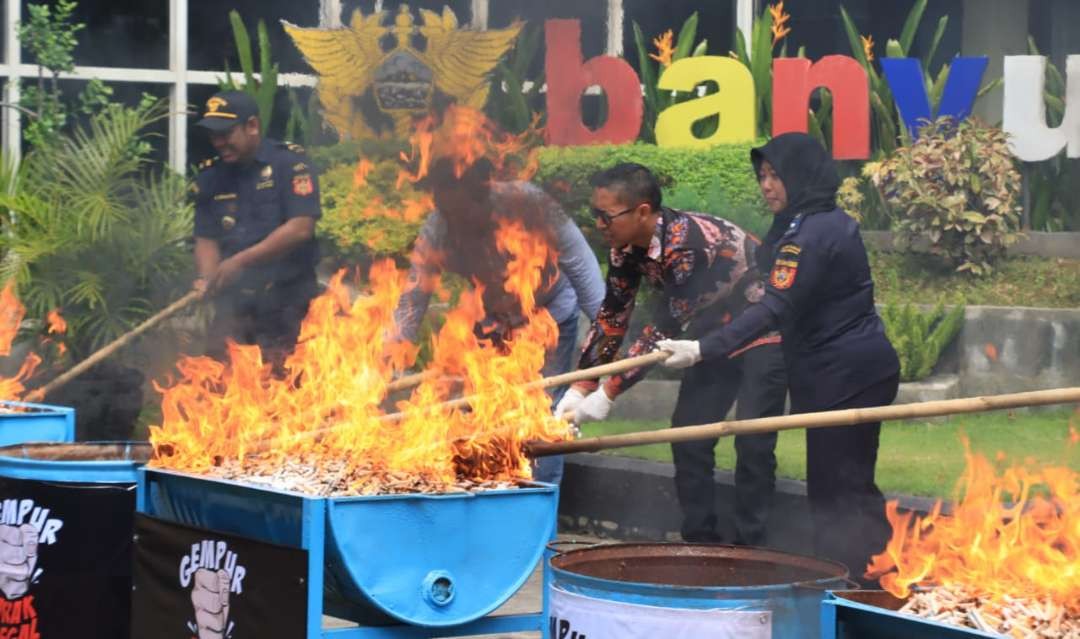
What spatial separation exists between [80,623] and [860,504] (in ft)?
8.99

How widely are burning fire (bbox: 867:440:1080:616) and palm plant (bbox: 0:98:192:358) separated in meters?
7.41

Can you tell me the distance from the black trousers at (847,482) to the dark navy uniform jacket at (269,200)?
292 cm

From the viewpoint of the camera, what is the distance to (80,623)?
5.57 metres

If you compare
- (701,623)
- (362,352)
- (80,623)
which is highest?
(362,352)

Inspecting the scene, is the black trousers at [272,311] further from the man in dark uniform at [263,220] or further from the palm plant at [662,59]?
the palm plant at [662,59]

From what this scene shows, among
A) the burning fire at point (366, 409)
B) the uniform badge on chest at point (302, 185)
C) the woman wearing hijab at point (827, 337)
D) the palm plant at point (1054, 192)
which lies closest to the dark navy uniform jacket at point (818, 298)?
the woman wearing hijab at point (827, 337)

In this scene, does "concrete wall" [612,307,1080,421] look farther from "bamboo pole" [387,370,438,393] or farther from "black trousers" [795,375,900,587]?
"bamboo pole" [387,370,438,393]

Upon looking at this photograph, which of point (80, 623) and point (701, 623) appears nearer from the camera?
point (701, 623)

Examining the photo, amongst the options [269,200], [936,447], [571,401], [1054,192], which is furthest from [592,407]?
[1054,192]

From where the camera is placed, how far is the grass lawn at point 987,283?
36.5ft

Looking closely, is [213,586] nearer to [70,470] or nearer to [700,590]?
[70,470]

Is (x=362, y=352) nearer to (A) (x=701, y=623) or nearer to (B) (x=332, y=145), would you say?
(A) (x=701, y=623)

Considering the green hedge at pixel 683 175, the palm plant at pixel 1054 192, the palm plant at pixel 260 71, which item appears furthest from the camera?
the palm plant at pixel 260 71

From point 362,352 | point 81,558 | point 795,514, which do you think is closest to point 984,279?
point 795,514
